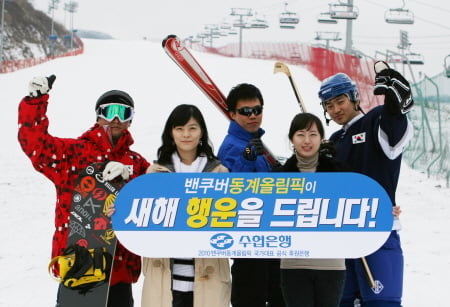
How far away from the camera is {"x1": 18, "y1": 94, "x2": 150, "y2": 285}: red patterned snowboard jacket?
2609 millimetres

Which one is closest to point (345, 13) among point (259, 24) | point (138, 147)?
point (138, 147)

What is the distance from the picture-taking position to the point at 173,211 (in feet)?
7.79

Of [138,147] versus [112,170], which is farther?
[138,147]

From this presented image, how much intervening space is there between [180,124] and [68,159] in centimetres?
67

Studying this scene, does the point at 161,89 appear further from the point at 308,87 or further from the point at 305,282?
the point at 305,282

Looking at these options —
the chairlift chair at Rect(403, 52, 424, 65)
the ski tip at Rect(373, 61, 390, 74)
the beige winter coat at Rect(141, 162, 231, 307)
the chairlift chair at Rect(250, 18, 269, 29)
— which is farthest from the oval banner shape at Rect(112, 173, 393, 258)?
the chairlift chair at Rect(250, 18, 269, 29)

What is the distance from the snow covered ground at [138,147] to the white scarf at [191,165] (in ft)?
6.12

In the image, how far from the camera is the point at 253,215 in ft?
7.74

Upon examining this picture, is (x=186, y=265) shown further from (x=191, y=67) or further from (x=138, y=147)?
(x=138, y=147)

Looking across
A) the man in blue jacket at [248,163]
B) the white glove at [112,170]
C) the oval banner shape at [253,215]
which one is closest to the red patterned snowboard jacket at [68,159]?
the white glove at [112,170]

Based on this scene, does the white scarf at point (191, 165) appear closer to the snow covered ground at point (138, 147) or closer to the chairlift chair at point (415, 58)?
the snow covered ground at point (138, 147)

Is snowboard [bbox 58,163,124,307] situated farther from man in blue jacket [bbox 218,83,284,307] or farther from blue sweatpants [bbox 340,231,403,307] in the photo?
blue sweatpants [bbox 340,231,403,307]

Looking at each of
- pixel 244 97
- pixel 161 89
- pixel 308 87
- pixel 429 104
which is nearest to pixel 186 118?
pixel 244 97

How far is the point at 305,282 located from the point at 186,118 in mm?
1049
